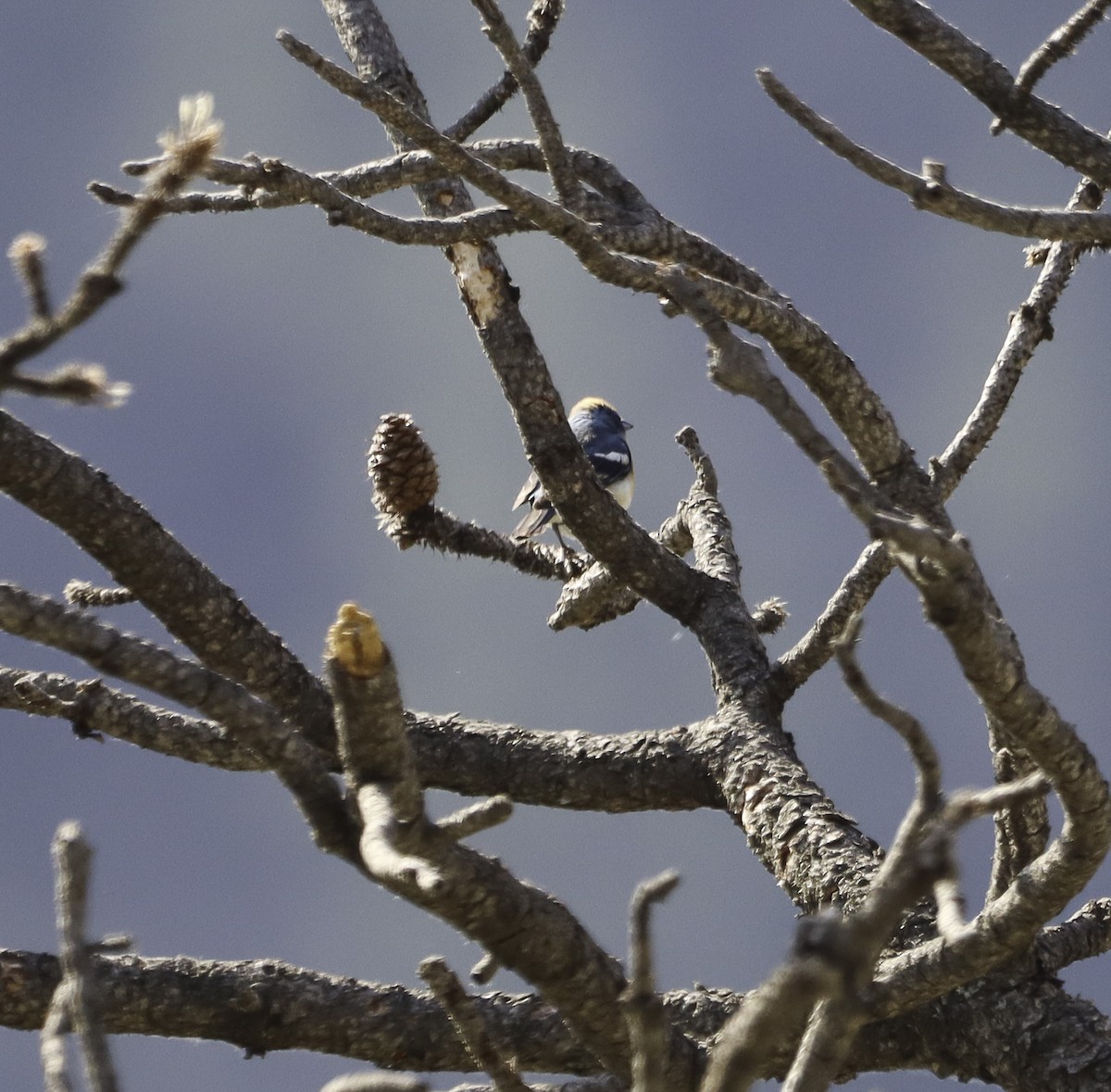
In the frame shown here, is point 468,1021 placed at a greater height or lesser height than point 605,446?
lesser

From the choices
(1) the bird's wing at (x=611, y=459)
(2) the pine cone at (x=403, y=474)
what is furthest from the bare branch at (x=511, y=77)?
(1) the bird's wing at (x=611, y=459)

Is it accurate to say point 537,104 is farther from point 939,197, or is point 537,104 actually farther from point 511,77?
point 511,77

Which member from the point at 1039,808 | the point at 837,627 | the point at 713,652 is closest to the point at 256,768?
the point at 713,652

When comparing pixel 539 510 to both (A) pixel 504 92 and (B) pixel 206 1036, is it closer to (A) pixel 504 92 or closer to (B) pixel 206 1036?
(A) pixel 504 92

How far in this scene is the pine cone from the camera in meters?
4.45

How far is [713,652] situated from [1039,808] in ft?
3.82

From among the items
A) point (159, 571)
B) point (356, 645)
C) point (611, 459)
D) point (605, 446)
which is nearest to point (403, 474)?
point (159, 571)

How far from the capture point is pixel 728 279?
121 inches

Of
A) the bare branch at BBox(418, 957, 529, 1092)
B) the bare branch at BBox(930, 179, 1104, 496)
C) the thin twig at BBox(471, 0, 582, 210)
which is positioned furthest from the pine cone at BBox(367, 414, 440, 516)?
the bare branch at BBox(418, 957, 529, 1092)

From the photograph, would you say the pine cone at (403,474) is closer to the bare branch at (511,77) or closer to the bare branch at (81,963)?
the bare branch at (511,77)

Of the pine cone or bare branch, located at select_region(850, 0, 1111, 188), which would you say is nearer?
bare branch, located at select_region(850, 0, 1111, 188)

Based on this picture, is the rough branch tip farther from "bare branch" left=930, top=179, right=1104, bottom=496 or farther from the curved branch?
"bare branch" left=930, top=179, right=1104, bottom=496

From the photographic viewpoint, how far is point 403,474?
4461 millimetres

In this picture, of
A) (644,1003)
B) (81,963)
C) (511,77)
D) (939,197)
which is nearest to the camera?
(644,1003)
